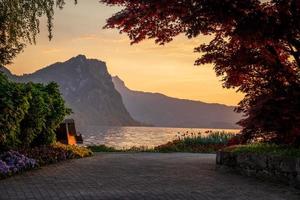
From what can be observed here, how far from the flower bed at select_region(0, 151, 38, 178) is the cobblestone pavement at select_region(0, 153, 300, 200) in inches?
11.7

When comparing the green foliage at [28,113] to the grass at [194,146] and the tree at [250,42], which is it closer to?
the tree at [250,42]

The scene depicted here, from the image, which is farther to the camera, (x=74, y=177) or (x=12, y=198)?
(x=74, y=177)

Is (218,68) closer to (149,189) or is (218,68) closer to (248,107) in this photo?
(248,107)

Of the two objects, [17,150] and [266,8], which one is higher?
[266,8]

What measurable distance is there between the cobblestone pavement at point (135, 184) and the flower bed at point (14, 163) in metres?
0.30

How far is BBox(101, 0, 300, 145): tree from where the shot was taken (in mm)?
12906

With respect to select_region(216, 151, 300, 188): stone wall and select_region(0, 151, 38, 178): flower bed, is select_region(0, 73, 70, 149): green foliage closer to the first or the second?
select_region(0, 151, 38, 178): flower bed

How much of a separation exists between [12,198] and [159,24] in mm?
6932

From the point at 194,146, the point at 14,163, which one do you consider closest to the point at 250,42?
the point at 14,163

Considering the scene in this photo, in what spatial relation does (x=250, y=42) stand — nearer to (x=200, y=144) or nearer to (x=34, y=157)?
(x=34, y=157)

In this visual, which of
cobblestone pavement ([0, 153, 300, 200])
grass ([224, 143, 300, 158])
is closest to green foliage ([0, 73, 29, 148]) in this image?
cobblestone pavement ([0, 153, 300, 200])

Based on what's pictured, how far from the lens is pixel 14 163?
14391 mm

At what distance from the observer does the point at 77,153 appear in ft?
63.8

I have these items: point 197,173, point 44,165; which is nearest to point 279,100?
point 197,173
